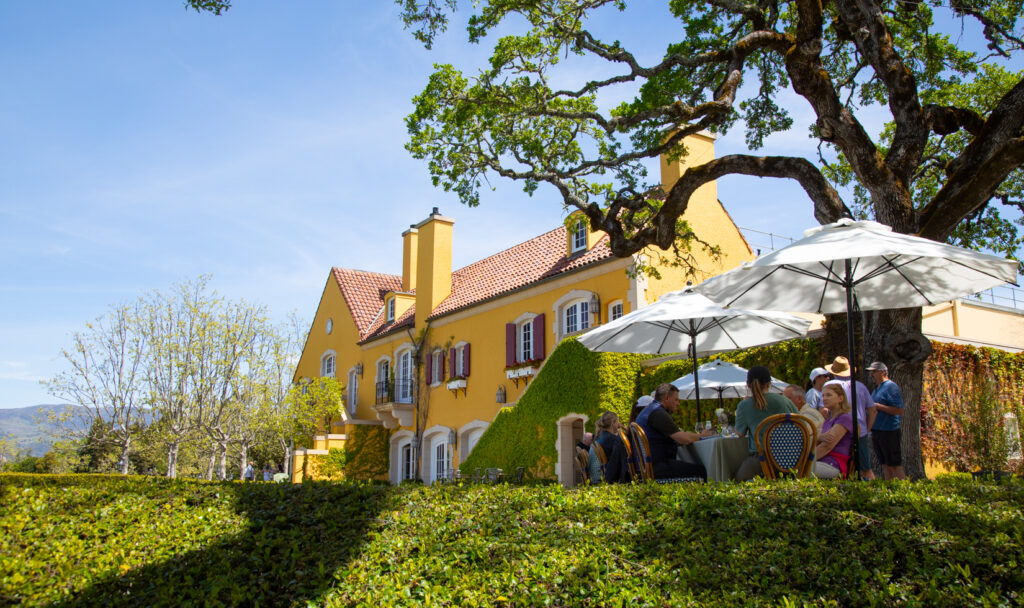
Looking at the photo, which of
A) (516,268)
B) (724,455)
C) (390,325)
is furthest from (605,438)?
(390,325)

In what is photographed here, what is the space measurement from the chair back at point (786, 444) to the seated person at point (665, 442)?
0.91m

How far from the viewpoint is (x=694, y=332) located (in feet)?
34.6

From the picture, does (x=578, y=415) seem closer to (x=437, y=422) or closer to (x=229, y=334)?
(x=437, y=422)

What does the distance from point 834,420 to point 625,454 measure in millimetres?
2078

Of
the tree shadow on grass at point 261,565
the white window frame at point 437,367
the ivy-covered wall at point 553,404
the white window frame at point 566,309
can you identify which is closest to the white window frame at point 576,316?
the white window frame at point 566,309

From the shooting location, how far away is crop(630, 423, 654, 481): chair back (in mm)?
7478

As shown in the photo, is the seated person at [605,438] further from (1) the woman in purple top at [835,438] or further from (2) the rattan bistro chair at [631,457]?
(1) the woman in purple top at [835,438]

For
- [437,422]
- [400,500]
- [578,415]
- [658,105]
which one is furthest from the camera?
[437,422]

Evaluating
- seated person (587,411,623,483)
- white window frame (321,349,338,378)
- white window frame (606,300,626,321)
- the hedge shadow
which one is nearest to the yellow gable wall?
white window frame (606,300,626,321)

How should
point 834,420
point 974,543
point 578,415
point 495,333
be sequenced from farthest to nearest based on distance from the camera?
point 495,333 → point 578,415 → point 834,420 → point 974,543

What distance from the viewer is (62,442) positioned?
32.6 metres

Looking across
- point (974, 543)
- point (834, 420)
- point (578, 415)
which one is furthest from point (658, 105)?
point (974, 543)

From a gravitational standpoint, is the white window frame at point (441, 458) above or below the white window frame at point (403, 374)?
below

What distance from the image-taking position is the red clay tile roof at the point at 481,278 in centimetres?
2292
